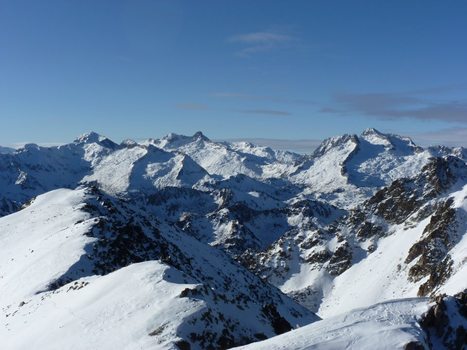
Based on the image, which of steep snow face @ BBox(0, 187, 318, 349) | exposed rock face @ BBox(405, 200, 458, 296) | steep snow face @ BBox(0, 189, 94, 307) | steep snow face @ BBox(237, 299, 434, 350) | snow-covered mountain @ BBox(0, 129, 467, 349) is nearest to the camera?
steep snow face @ BBox(237, 299, 434, 350)

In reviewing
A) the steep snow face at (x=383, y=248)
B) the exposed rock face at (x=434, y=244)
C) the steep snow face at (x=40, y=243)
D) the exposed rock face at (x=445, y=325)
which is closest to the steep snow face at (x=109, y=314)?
the steep snow face at (x=40, y=243)

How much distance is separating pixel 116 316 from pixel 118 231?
38.2m

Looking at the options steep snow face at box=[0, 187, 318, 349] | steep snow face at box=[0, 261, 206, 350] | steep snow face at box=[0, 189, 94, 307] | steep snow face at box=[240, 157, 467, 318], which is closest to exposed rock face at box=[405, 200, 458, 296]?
steep snow face at box=[240, 157, 467, 318]

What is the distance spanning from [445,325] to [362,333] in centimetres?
648

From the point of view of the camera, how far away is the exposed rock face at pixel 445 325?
97.0 feet

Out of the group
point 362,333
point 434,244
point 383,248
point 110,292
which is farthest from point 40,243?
point 383,248

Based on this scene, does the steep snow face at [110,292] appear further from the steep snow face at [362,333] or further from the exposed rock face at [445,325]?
the exposed rock face at [445,325]

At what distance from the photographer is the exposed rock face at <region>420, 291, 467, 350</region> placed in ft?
97.0

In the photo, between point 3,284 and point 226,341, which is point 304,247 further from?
point 226,341

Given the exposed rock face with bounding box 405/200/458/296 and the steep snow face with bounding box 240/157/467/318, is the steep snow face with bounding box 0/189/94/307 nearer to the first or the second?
the steep snow face with bounding box 240/157/467/318

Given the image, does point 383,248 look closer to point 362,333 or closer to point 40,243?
point 40,243

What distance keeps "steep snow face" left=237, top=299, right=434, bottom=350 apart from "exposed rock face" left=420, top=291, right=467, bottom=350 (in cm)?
62

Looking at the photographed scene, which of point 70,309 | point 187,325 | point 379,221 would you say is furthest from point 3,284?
point 379,221

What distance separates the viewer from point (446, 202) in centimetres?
14750
